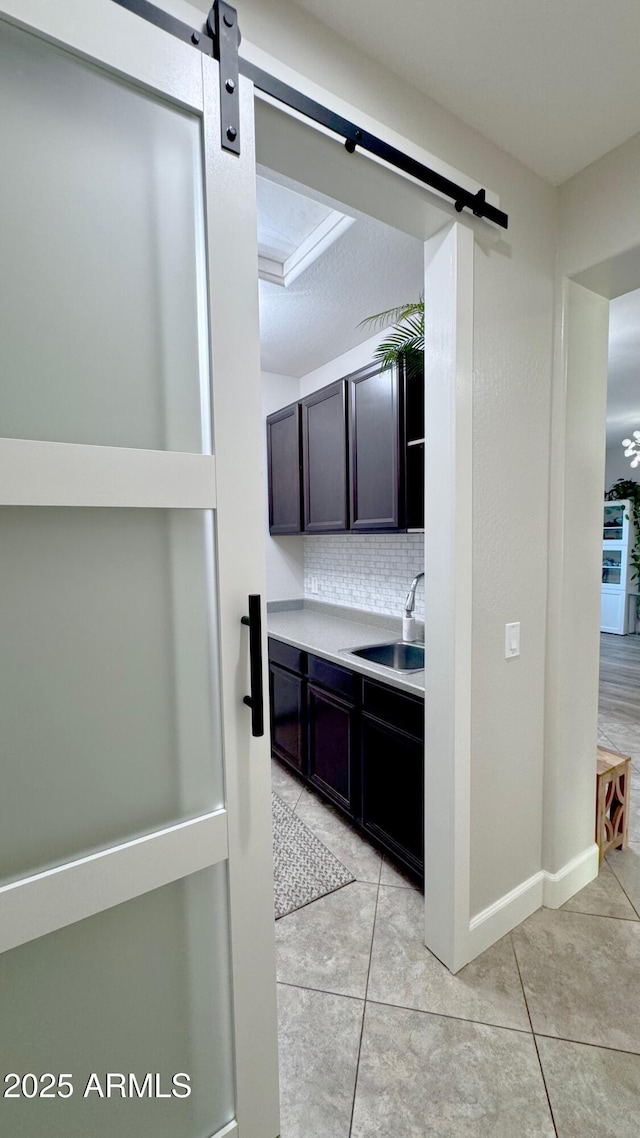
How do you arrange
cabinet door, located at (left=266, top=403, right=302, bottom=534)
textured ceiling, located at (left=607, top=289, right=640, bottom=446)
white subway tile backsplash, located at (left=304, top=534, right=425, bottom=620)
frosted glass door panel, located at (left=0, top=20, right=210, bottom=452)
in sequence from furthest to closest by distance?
cabinet door, located at (left=266, top=403, right=302, bottom=534)
textured ceiling, located at (left=607, top=289, right=640, bottom=446)
white subway tile backsplash, located at (left=304, top=534, right=425, bottom=620)
frosted glass door panel, located at (left=0, top=20, right=210, bottom=452)

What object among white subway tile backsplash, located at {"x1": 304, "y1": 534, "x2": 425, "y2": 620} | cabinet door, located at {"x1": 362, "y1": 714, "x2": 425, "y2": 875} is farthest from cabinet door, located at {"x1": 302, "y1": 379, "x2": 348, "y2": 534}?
cabinet door, located at {"x1": 362, "y1": 714, "x2": 425, "y2": 875}

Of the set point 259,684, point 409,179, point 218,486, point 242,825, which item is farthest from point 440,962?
point 409,179

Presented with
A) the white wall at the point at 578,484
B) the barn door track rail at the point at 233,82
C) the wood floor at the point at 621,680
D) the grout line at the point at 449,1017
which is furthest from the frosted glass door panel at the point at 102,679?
the wood floor at the point at 621,680

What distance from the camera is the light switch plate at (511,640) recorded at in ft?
5.64

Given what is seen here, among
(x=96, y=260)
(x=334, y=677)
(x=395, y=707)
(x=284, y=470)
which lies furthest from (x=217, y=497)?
(x=284, y=470)

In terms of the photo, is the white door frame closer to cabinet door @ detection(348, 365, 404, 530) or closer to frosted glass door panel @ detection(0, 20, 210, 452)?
frosted glass door panel @ detection(0, 20, 210, 452)

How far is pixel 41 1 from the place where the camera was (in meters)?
0.81

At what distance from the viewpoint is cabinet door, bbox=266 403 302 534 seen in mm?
3322

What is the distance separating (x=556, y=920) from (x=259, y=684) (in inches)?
68.8

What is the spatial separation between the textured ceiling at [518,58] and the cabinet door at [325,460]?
4.68 feet

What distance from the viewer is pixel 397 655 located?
2.74m

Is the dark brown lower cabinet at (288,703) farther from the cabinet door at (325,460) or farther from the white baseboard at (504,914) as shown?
the white baseboard at (504,914)

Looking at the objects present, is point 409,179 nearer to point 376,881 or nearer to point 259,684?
point 259,684

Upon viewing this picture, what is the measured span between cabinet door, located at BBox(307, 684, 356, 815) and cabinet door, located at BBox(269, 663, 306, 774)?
9 centimetres
